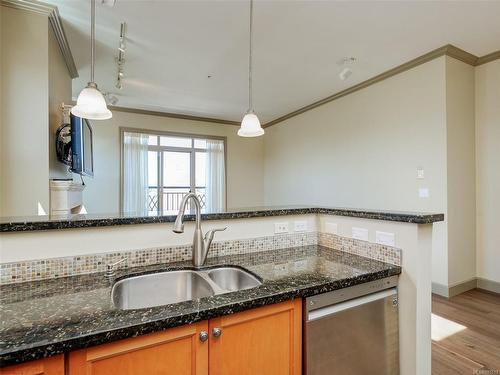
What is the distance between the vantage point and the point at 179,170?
609 centimetres

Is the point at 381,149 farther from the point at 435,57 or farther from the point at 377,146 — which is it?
the point at 435,57

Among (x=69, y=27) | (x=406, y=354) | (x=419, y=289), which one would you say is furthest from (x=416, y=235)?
(x=69, y=27)

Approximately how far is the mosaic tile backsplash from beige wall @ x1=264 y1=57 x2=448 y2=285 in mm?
2059

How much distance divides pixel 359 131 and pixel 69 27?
12.8 ft

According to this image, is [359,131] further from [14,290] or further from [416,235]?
[14,290]

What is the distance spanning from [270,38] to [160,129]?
367cm

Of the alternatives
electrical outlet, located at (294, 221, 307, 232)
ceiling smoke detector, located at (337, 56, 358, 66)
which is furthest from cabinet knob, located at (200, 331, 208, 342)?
ceiling smoke detector, located at (337, 56, 358, 66)

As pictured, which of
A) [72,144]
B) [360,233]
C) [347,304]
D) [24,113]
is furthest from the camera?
[72,144]

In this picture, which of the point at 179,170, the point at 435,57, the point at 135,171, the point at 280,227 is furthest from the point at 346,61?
the point at 135,171

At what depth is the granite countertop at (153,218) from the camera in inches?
45.8

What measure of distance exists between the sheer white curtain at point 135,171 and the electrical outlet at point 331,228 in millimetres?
4601

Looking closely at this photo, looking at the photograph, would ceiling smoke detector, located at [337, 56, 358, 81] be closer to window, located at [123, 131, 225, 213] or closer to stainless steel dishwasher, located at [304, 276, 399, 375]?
stainless steel dishwasher, located at [304, 276, 399, 375]

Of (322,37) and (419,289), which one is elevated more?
(322,37)

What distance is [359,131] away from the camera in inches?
162
